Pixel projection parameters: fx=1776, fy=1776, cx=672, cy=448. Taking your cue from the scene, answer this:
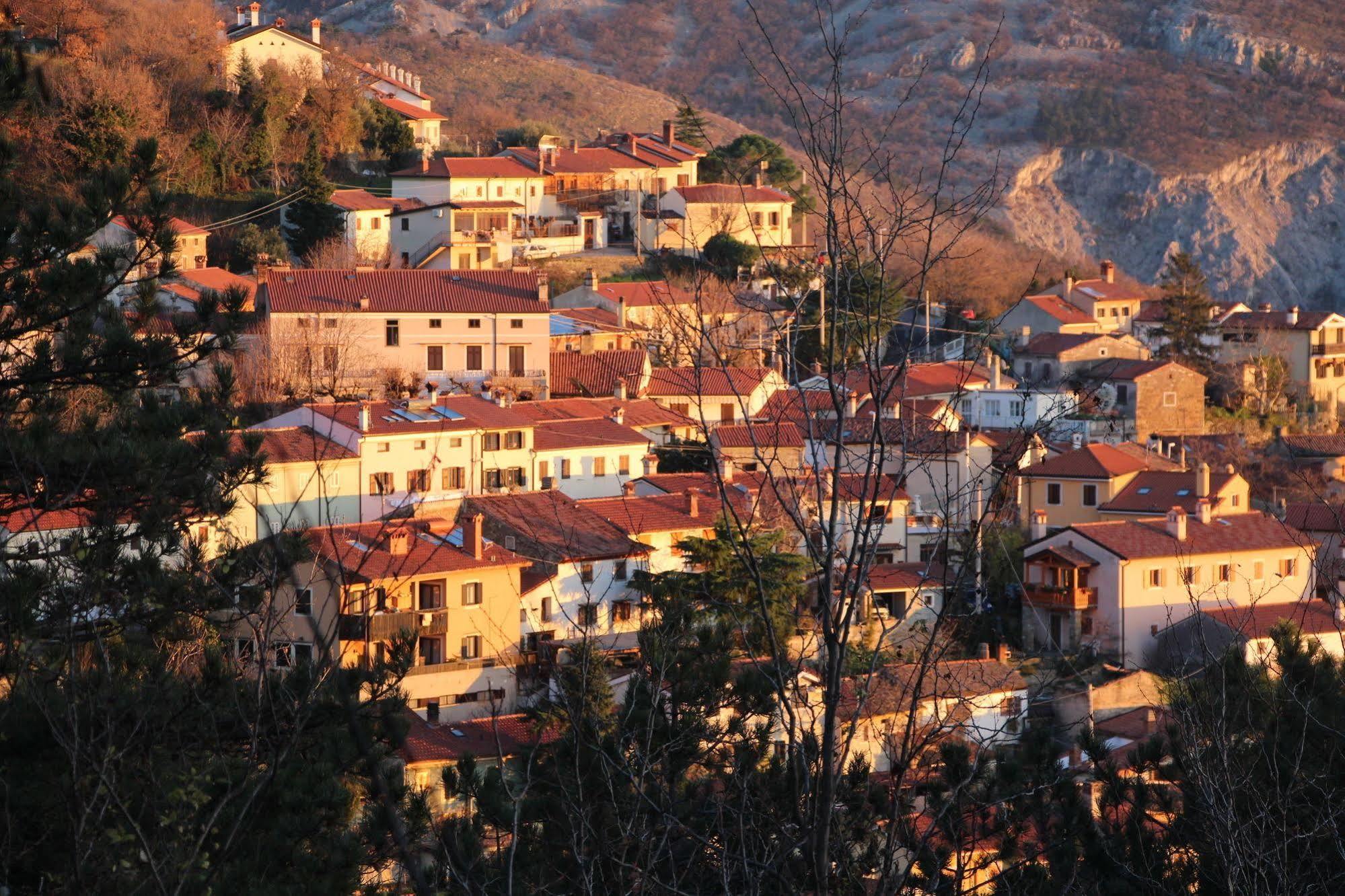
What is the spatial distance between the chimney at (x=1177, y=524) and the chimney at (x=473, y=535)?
987 centimetres

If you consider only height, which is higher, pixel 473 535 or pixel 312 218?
pixel 312 218

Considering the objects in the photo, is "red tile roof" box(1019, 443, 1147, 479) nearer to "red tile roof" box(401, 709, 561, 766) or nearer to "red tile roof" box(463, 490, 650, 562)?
"red tile roof" box(463, 490, 650, 562)

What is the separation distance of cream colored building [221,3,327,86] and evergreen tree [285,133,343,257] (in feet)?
20.7

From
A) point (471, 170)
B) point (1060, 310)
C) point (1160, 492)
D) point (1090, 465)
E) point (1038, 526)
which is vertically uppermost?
point (471, 170)

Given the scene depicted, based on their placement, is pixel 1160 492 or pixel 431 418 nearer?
pixel 431 418

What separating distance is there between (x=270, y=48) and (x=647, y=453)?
67.6ft

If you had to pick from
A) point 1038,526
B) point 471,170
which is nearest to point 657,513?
point 1038,526

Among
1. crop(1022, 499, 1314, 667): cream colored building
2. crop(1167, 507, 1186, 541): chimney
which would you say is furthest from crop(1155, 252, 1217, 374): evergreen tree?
crop(1022, 499, 1314, 667): cream colored building

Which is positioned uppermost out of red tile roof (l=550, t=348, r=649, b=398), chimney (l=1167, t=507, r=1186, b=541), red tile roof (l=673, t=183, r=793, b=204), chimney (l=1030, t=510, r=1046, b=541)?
red tile roof (l=673, t=183, r=793, b=204)

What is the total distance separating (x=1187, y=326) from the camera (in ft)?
132

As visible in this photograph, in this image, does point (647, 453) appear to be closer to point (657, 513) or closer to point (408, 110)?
point (657, 513)

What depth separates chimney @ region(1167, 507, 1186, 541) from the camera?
81.1ft

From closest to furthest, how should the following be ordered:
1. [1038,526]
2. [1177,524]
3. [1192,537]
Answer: [1192,537]
[1177,524]
[1038,526]

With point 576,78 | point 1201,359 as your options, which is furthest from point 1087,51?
point 1201,359
